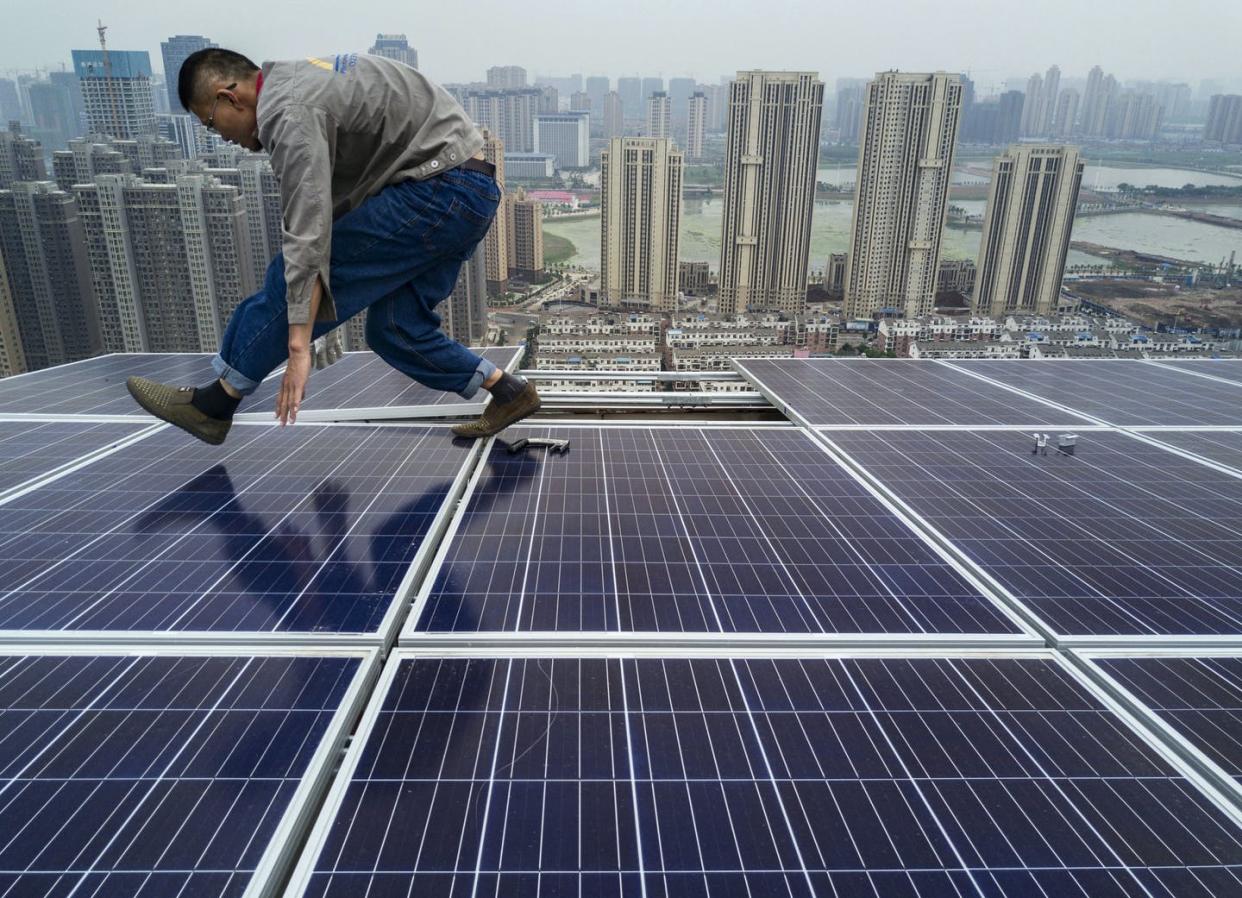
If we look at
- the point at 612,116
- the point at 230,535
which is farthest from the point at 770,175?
the point at 612,116

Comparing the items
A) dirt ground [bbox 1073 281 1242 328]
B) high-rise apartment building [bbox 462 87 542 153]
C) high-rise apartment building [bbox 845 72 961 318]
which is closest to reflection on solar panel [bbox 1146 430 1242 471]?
dirt ground [bbox 1073 281 1242 328]

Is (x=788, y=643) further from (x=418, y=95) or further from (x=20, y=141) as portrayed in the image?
(x=20, y=141)

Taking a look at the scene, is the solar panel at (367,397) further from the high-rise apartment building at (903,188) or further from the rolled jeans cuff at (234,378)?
the high-rise apartment building at (903,188)

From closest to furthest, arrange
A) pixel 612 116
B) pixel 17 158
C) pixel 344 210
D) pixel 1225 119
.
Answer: pixel 344 210, pixel 17 158, pixel 1225 119, pixel 612 116

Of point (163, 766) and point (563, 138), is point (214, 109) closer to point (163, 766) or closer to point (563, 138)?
point (163, 766)

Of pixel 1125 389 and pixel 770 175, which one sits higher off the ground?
pixel 770 175

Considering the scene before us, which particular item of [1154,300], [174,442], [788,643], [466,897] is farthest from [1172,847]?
[1154,300]

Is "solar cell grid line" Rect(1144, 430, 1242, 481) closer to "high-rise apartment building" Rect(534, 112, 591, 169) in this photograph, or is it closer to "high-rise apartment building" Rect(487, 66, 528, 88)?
"high-rise apartment building" Rect(534, 112, 591, 169)
